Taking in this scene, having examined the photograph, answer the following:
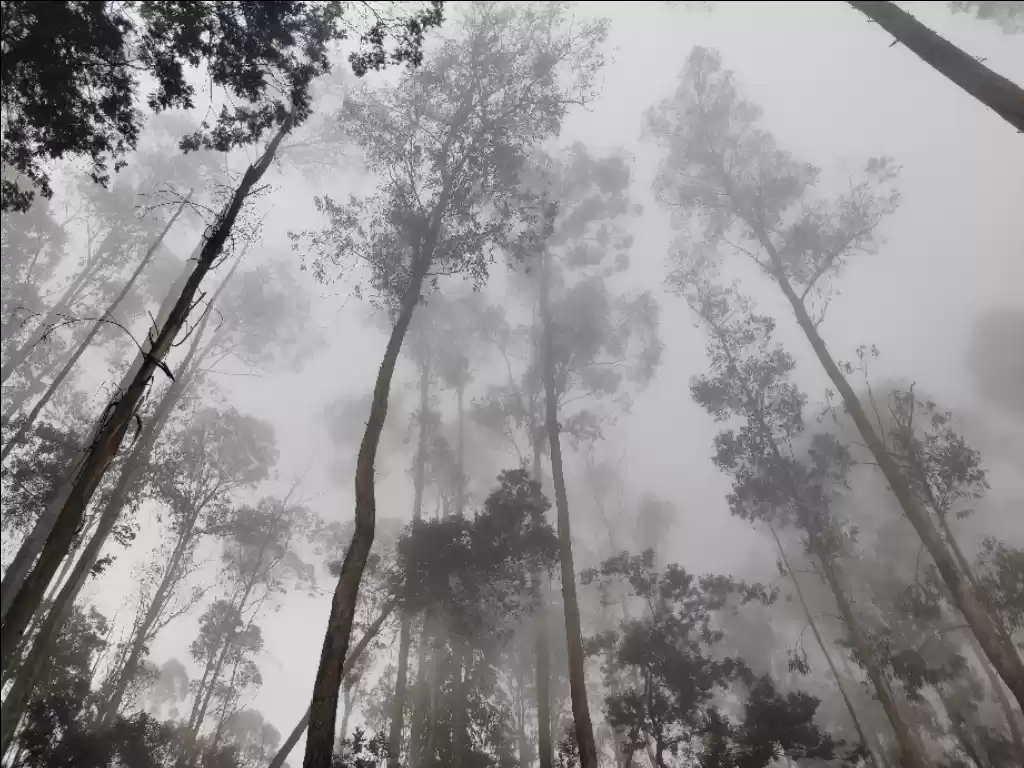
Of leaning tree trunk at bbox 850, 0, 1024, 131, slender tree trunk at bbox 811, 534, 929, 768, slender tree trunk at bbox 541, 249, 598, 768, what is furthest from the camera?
slender tree trunk at bbox 811, 534, 929, 768

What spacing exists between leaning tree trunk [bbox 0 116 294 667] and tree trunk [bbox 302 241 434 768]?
308 centimetres

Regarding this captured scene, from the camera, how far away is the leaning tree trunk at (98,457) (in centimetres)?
473

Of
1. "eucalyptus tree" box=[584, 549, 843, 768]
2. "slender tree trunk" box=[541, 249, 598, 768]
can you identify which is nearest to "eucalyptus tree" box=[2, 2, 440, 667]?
"slender tree trunk" box=[541, 249, 598, 768]

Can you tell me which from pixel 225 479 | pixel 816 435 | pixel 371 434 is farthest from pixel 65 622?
pixel 816 435

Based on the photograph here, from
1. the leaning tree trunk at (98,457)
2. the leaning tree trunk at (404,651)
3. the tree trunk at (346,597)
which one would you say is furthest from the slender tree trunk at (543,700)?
the leaning tree trunk at (98,457)

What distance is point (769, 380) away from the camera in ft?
69.8

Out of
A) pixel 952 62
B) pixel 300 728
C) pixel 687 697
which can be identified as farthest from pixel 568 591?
pixel 952 62

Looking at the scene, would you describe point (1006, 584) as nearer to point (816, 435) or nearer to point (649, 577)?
point (816, 435)

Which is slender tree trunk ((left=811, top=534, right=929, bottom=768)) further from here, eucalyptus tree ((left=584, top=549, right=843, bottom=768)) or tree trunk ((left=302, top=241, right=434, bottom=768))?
tree trunk ((left=302, top=241, right=434, bottom=768))

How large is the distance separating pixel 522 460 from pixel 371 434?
14.1 m

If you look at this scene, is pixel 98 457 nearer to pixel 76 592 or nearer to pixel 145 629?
pixel 76 592

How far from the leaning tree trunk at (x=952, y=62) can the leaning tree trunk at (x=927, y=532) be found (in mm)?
9481

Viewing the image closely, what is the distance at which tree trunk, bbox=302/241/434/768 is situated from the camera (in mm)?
5980

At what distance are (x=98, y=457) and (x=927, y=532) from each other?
15.4 m
